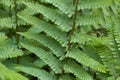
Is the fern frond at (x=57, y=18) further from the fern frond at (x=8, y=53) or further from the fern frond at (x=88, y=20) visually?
the fern frond at (x=8, y=53)

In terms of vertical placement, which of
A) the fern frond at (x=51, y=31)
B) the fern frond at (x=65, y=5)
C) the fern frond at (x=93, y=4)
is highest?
the fern frond at (x=93, y=4)

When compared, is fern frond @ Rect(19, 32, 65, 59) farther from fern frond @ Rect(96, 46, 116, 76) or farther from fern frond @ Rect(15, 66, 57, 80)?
fern frond @ Rect(96, 46, 116, 76)

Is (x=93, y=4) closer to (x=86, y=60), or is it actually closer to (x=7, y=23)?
(x=86, y=60)

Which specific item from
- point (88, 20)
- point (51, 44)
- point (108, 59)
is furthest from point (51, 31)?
point (108, 59)

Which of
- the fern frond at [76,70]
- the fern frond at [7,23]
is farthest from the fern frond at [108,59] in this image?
the fern frond at [7,23]

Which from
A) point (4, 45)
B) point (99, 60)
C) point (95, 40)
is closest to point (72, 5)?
point (95, 40)

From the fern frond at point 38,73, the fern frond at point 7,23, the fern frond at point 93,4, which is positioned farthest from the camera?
the fern frond at point 7,23

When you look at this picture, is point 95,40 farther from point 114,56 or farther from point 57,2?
point 57,2

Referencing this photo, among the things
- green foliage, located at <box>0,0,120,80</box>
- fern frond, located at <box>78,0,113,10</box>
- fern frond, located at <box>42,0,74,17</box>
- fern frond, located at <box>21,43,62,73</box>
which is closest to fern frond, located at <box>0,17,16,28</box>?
green foliage, located at <box>0,0,120,80</box>
